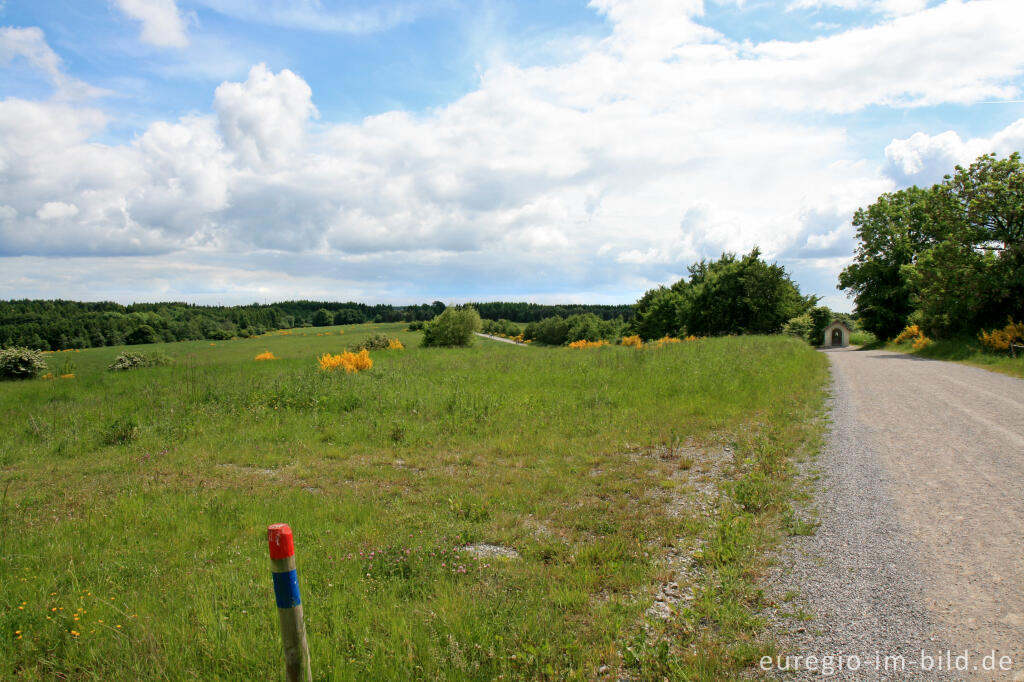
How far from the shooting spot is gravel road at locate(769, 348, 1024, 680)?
10.5ft

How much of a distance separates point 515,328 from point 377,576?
12093 centimetres

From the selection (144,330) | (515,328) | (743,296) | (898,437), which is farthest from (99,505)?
(515,328)

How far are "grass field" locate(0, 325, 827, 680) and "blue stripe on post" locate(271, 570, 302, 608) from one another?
A: 111 centimetres

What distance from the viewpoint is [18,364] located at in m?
19.7

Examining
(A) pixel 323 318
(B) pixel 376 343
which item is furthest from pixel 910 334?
(A) pixel 323 318

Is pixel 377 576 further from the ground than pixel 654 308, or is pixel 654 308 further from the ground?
pixel 654 308

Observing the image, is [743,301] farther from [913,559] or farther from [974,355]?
[913,559]

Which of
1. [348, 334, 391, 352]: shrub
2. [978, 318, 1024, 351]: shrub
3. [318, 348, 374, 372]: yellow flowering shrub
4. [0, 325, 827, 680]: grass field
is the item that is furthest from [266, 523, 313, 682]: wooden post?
[348, 334, 391, 352]: shrub

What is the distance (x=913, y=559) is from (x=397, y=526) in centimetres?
521

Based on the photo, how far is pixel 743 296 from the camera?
45.3 m

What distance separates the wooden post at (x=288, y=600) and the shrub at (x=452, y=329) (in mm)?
41688

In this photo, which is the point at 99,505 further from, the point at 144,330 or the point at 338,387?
the point at 144,330

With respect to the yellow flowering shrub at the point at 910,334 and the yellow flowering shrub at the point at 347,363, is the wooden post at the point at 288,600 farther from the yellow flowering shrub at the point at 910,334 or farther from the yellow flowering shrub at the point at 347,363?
the yellow flowering shrub at the point at 910,334

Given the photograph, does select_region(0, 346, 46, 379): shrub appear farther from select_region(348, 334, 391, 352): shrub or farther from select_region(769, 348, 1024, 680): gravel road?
select_region(769, 348, 1024, 680): gravel road
